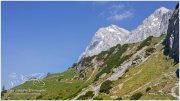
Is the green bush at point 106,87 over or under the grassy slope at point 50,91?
under

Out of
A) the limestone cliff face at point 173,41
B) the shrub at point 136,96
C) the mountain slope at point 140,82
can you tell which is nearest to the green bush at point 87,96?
the mountain slope at point 140,82

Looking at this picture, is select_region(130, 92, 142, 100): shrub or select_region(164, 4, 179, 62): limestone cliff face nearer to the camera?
select_region(130, 92, 142, 100): shrub

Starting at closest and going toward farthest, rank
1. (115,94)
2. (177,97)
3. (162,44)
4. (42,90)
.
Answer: (177,97), (115,94), (162,44), (42,90)

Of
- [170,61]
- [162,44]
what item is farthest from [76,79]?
[170,61]

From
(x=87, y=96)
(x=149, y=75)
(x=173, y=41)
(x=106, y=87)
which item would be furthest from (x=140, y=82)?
(x=173, y=41)

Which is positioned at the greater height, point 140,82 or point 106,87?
point 106,87

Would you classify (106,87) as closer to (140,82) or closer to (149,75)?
(140,82)

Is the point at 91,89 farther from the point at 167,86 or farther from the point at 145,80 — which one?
the point at 167,86

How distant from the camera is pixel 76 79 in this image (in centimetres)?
18075

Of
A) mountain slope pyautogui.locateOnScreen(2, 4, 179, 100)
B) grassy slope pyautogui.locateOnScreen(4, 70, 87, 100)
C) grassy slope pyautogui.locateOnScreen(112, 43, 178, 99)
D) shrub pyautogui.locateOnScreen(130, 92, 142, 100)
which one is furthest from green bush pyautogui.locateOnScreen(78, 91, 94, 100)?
shrub pyautogui.locateOnScreen(130, 92, 142, 100)

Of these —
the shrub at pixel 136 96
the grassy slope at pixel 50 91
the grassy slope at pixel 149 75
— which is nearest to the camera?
the shrub at pixel 136 96

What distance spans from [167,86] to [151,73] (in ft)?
60.4

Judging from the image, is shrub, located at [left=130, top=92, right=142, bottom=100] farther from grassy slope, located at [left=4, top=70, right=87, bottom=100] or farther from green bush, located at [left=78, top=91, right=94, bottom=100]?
grassy slope, located at [left=4, top=70, right=87, bottom=100]

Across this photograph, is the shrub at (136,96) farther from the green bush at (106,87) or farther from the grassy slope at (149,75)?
the green bush at (106,87)
